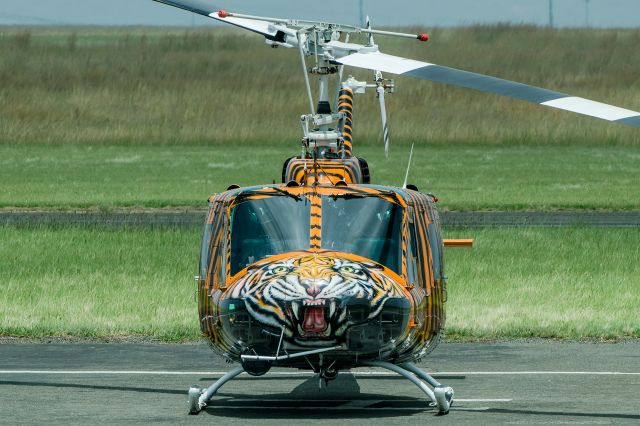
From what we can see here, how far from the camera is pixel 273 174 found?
40.0 metres

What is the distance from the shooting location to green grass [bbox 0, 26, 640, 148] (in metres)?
54.5

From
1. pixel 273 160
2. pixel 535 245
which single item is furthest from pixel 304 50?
pixel 273 160

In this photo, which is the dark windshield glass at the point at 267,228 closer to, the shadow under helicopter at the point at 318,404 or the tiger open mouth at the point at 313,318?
the tiger open mouth at the point at 313,318

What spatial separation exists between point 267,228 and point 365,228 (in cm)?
68

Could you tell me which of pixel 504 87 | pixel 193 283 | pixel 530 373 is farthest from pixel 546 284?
pixel 504 87

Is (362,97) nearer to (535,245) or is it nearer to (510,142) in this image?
(510,142)

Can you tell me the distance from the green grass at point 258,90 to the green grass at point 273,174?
8.25 ft

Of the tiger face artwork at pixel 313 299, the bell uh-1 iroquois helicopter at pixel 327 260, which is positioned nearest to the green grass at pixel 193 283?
the bell uh-1 iroquois helicopter at pixel 327 260

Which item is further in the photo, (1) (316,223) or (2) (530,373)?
(2) (530,373)

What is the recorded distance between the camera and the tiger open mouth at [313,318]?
8.91 metres

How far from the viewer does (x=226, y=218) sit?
10.1 m

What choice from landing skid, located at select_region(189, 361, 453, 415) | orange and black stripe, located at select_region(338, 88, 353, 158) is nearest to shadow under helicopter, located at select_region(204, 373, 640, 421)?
landing skid, located at select_region(189, 361, 453, 415)

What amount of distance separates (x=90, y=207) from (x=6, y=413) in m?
→ 21.8

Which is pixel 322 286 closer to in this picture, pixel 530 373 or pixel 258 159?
pixel 530 373
